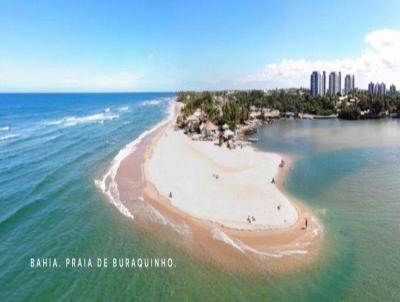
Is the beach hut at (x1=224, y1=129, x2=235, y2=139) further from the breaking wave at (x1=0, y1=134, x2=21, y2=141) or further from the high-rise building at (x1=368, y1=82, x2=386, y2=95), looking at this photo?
the high-rise building at (x1=368, y1=82, x2=386, y2=95)

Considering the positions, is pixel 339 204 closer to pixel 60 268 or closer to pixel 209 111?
pixel 60 268

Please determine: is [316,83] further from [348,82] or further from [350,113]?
[350,113]

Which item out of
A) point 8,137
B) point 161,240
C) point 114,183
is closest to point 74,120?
point 8,137

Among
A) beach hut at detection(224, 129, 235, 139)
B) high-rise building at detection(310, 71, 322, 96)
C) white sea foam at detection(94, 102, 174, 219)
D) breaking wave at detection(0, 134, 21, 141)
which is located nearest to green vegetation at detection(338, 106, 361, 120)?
beach hut at detection(224, 129, 235, 139)

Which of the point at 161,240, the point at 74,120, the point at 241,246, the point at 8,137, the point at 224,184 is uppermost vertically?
the point at 74,120

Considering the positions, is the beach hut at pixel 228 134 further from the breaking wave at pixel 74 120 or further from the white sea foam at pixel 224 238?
the breaking wave at pixel 74 120

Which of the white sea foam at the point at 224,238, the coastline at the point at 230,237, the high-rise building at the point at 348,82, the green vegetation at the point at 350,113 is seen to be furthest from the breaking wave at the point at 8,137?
the high-rise building at the point at 348,82
